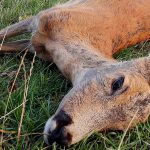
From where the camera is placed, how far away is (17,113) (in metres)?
4.79

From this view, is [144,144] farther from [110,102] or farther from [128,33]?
[128,33]

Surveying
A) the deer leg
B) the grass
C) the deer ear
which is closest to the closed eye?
the deer ear

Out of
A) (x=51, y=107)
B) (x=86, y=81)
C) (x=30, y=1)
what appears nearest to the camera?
(x=86, y=81)

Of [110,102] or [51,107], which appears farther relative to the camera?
[51,107]

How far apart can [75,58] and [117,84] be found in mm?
1049

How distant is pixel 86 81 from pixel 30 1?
398 centimetres

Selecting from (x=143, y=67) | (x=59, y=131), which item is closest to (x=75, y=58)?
(x=143, y=67)

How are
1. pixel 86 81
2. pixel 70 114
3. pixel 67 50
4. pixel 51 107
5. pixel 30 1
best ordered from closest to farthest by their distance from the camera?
pixel 70 114
pixel 86 81
pixel 51 107
pixel 67 50
pixel 30 1

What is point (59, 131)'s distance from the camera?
4082 millimetres

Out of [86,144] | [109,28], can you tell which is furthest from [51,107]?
[109,28]

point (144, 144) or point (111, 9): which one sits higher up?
point (111, 9)

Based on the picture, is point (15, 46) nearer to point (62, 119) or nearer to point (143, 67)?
point (143, 67)

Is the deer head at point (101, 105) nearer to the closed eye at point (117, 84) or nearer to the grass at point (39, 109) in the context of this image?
the closed eye at point (117, 84)

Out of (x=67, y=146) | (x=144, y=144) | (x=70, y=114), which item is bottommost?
(x=144, y=144)
